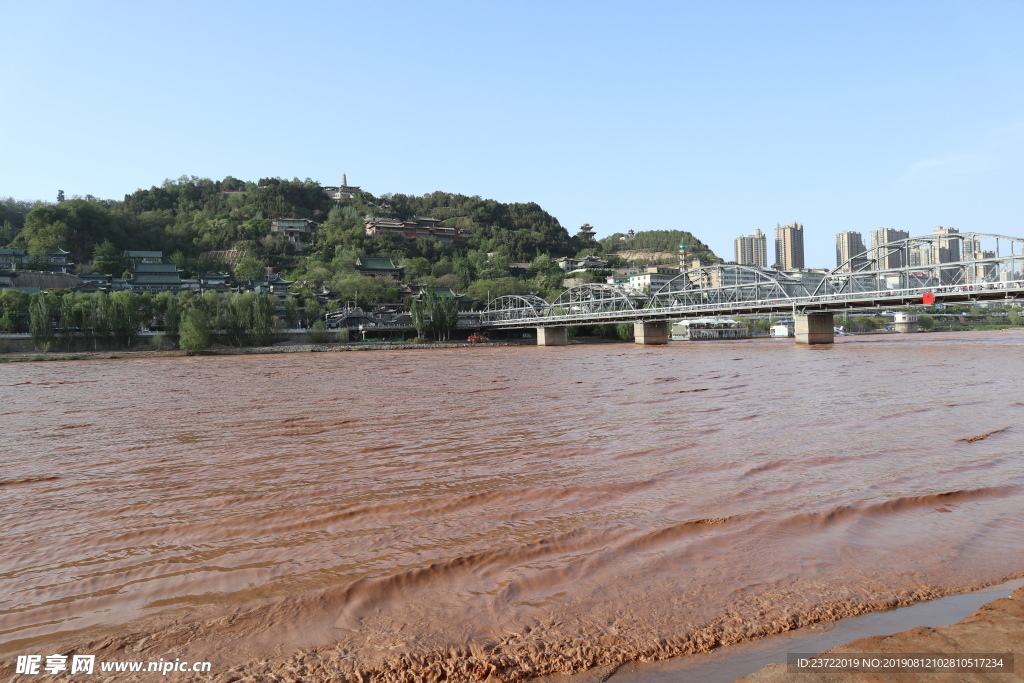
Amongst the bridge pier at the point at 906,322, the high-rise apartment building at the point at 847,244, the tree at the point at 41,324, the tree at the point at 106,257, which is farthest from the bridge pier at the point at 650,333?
the high-rise apartment building at the point at 847,244

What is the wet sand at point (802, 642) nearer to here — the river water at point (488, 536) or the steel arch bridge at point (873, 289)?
the river water at point (488, 536)

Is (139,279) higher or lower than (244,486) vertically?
higher

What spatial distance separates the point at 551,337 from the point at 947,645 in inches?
2892

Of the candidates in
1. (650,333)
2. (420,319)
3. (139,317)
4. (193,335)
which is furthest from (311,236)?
(650,333)

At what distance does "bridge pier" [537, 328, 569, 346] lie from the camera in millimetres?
76188

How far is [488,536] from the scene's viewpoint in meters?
5.29

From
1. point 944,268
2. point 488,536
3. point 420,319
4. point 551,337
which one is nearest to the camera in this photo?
point 488,536

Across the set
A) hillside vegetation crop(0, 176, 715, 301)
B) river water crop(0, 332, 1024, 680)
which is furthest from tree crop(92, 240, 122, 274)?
river water crop(0, 332, 1024, 680)

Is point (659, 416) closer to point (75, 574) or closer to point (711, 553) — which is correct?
point (711, 553)

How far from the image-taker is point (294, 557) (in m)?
4.86

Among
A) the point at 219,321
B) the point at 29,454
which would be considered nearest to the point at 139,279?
the point at 219,321

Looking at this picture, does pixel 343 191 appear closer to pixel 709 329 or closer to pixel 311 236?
pixel 311 236

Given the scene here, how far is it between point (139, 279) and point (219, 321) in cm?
2339

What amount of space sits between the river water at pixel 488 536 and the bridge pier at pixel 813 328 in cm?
4377
